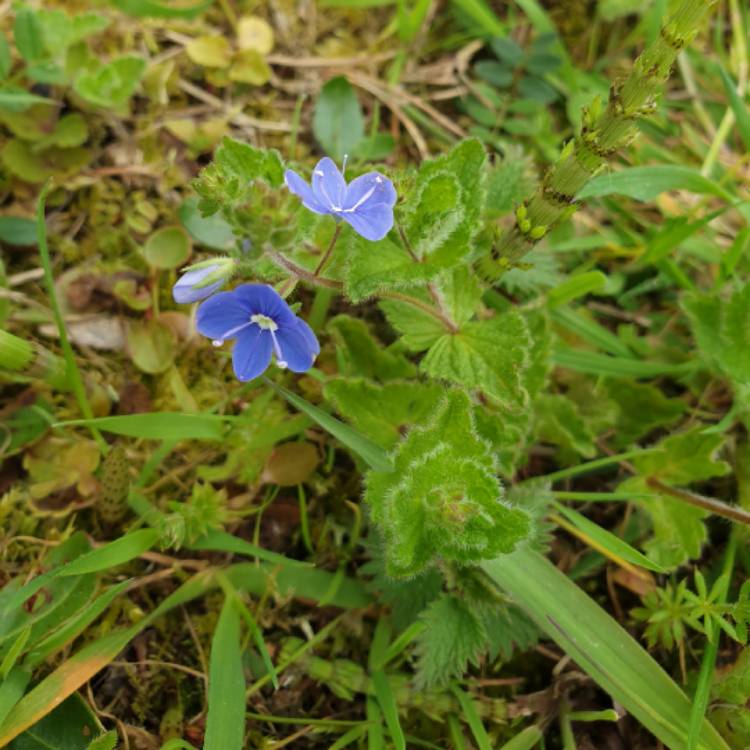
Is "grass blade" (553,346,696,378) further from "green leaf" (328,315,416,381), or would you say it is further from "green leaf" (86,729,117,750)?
"green leaf" (86,729,117,750)

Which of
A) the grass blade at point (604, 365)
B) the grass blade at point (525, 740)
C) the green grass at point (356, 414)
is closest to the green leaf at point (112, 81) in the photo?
the green grass at point (356, 414)

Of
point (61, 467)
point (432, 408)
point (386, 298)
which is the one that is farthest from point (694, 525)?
point (61, 467)

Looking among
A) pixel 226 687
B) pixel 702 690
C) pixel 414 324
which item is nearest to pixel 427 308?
pixel 414 324

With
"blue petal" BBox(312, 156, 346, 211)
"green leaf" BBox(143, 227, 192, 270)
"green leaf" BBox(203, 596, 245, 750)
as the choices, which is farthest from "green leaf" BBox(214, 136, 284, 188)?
"green leaf" BBox(203, 596, 245, 750)

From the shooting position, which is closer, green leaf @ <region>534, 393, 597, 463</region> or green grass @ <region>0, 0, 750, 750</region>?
green grass @ <region>0, 0, 750, 750</region>

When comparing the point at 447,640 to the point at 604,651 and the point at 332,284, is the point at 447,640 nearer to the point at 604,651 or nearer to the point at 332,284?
the point at 604,651

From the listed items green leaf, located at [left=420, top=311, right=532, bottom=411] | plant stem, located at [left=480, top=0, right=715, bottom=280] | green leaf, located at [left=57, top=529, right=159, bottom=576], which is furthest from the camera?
green leaf, located at [left=420, top=311, right=532, bottom=411]
